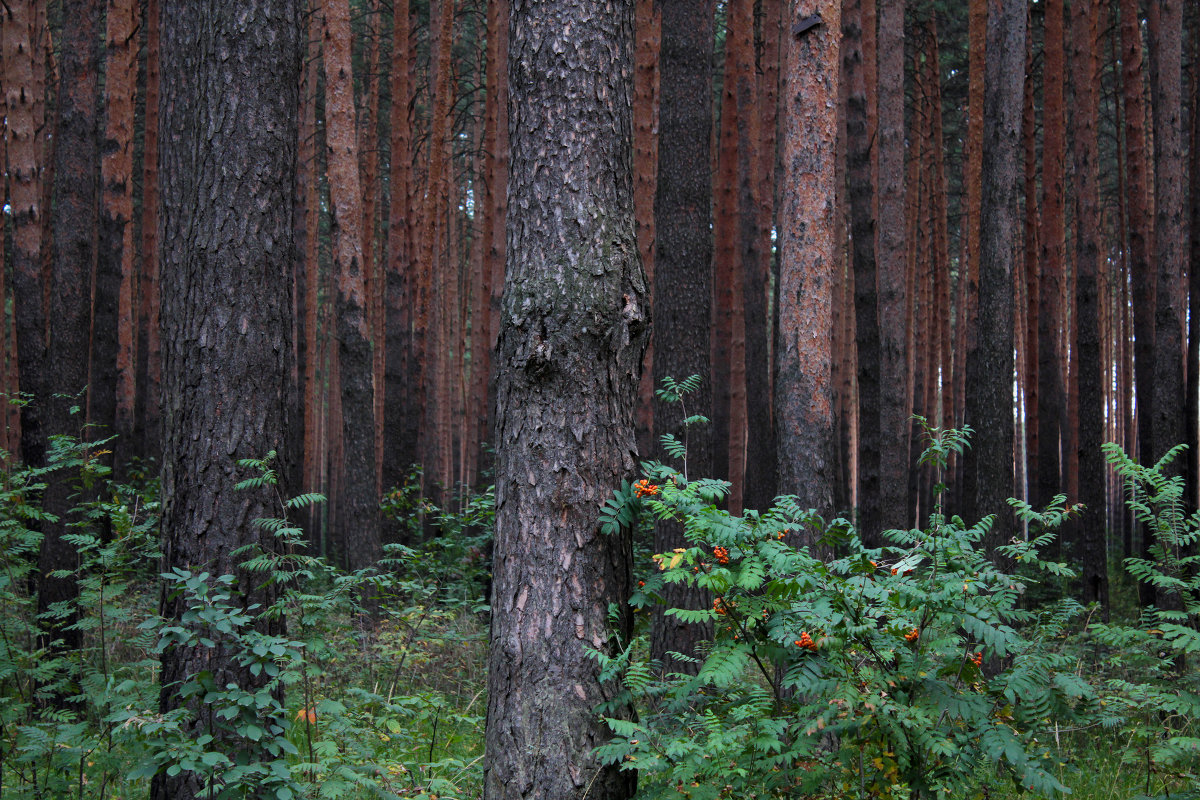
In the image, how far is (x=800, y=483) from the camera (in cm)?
528

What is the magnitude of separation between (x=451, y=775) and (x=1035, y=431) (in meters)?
12.5

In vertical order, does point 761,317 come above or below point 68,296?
above

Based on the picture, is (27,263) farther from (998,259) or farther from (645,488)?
(998,259)

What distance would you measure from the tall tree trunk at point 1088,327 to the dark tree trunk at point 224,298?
10327 millimetres

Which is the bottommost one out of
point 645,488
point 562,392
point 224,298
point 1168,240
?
point 645,488

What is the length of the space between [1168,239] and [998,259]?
445cm

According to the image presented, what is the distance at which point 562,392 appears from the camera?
3020 mm

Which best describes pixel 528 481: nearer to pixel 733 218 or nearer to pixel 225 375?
pixel 225 375

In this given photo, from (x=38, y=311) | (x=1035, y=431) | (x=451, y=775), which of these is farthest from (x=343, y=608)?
(x=1035, y=431)

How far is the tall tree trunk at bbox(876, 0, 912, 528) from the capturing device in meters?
8.05

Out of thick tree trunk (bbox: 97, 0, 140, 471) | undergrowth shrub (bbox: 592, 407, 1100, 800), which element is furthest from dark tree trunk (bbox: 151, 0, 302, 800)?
thick tree trunk (bbox: 97, 0, 140, 471)

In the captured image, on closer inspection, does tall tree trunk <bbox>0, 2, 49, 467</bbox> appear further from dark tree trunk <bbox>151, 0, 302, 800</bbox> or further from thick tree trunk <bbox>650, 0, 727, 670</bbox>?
thick tree trunk <bbox>650, 0, 727, 670</bbox>

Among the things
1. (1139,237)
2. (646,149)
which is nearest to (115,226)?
(646,149)

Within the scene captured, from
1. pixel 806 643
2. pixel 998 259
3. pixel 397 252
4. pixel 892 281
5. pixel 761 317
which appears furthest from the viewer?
pixel 761 317
